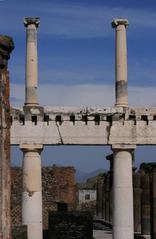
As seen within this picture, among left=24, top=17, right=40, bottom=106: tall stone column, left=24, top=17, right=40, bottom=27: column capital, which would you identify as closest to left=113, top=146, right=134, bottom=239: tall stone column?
left=24, top=17, right=40, bottom=106: tall stone column

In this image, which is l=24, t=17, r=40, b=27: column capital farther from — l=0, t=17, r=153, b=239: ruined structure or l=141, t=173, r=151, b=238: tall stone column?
l=141, t=173, r=151, b=238: tall stone column

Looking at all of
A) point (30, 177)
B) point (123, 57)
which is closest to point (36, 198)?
point (30, 177)

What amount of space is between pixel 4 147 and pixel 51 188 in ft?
78.2

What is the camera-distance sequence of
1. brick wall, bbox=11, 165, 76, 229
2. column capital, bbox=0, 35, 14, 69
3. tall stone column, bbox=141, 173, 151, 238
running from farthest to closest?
tall stone column, bbox=141, 173, 151, 238
brick wall, bbox=11, 165, 76, 229
column capital, bbox=0, 35, 14, 69

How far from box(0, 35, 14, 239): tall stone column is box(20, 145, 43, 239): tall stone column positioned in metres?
13.2

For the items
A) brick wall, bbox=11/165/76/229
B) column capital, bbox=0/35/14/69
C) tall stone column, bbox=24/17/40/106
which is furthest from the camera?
brick wall, bbox=11/165/76/229

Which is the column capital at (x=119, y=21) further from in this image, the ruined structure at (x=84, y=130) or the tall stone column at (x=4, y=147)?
the tall stone column at (x=4, y=147)

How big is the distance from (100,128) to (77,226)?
604 centimetres

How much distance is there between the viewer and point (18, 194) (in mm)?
29203

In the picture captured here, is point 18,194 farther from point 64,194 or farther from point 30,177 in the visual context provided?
point 30,177

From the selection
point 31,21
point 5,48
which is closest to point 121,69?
point 31,21

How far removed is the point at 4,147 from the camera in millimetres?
7492

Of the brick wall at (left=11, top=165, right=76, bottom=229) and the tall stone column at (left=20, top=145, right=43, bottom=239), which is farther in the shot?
the brick wall at (left=11, top=165, right=76, bottom=229)

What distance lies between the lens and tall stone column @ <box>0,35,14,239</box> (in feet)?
24.4
